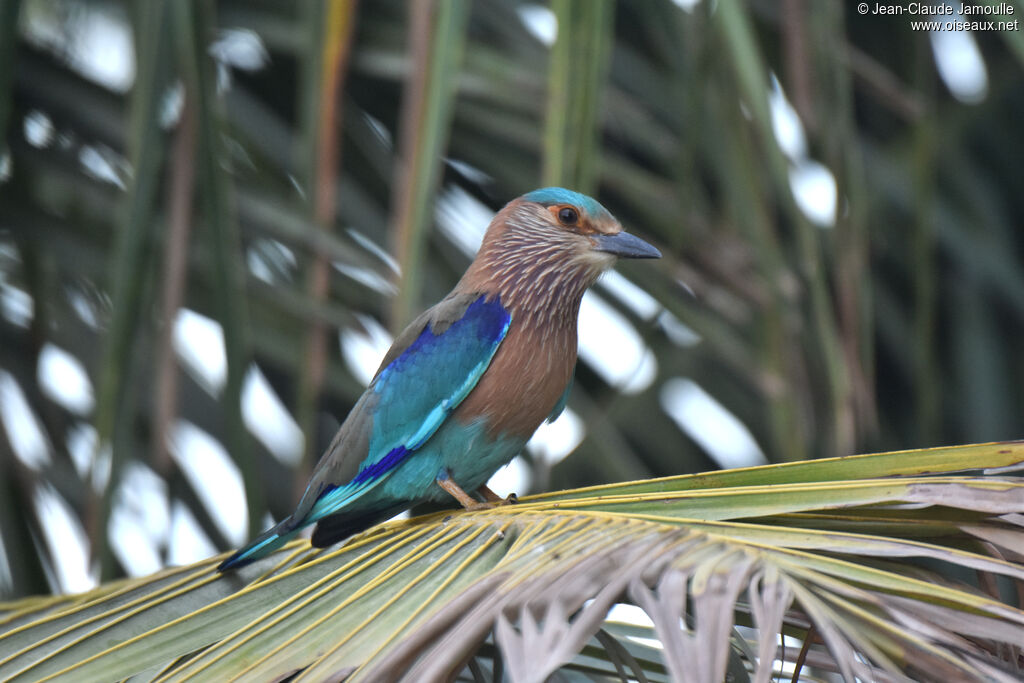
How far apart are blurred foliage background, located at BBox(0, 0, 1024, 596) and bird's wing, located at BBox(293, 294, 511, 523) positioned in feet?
0.49

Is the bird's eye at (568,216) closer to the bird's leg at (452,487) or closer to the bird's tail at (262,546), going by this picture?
the bird's leg at (452,487)

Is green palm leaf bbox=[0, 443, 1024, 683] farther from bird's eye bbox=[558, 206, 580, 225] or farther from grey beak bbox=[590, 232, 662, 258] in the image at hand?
bird's eye bbox=[558, 206, 580, 225]

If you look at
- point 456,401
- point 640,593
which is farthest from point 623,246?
point 640,593

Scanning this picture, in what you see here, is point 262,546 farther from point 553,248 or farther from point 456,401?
point 553,248

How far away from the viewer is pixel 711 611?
142 cm

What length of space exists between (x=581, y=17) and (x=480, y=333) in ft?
3.76

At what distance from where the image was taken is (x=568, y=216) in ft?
11.5

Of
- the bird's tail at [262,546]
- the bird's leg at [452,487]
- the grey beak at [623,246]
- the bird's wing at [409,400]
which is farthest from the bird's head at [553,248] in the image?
the bird's tail at [262,546]

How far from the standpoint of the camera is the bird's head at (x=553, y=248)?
3340mm

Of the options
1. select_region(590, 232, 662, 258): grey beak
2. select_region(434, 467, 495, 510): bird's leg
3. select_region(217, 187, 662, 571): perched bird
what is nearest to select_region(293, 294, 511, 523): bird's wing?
select_region(217, 187, 662, 571): perched bird

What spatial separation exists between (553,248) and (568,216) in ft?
0.42

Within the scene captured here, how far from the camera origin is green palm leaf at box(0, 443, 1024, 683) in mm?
1434

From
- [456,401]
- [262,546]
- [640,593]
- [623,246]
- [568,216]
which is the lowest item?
[640,593]

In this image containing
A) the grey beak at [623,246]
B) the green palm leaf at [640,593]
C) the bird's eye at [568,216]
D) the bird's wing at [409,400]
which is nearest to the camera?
the green palm leaf at [640,593]
